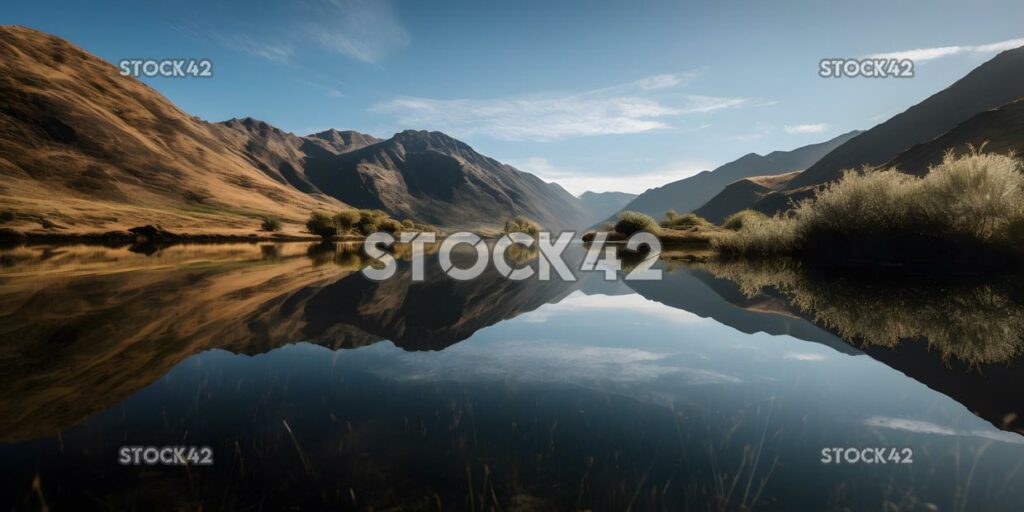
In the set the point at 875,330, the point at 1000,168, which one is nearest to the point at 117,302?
the point at 875,330

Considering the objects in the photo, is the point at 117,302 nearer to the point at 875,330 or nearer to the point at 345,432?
the point at 345,432

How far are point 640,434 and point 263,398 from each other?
7077 millimetres

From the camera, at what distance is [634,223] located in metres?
94.4

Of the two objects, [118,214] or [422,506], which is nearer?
[422,506]

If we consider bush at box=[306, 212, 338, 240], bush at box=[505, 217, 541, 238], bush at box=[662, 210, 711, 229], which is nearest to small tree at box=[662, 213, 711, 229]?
bush at box=[662, 210, 711, 229]

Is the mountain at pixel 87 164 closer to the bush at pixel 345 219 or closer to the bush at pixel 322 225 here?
the bush at pixel 322 225

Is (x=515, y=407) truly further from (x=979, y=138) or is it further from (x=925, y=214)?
(x=979, y=138)

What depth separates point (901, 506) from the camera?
486cm

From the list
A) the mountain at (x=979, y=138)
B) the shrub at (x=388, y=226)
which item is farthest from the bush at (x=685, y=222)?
the mountain at (x=979, y=138)

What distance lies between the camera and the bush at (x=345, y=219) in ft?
412

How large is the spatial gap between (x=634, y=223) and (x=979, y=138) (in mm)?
155018

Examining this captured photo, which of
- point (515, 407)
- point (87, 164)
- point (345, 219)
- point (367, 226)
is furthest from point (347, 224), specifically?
point (515, 407)

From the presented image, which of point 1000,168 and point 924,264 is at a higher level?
point 1000,168

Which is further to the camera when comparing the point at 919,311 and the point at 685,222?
the point at 685,222
